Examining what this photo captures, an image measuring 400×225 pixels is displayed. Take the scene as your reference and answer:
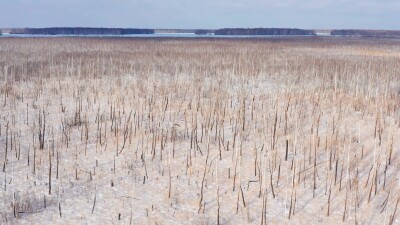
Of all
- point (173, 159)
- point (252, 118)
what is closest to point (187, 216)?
point (173, 159)

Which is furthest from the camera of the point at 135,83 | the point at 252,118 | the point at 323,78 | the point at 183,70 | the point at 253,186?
the point at 183,70

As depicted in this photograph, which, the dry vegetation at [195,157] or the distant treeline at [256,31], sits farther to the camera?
the distant treeline at [256,31]

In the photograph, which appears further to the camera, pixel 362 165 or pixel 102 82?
pixel 102 82

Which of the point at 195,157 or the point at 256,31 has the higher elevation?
the point at 256,31

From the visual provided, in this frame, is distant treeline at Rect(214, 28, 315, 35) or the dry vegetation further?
distant treeline at Rect(214, 28, 315, 35)

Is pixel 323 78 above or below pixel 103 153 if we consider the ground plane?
above

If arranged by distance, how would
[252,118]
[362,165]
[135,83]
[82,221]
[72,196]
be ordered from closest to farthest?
[82,221]
[72,196]
[362,165]
[252,118]
[135,83]

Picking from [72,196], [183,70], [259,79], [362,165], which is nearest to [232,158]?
[362,165]

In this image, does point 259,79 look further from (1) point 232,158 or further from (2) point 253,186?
(2) point 253,186

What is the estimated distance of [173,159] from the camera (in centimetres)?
660

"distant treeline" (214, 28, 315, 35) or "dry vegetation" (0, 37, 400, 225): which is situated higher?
"distant treeline" (214, 28, 315, 35)

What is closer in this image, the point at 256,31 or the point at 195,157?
the point at 195,157

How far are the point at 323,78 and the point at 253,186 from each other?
10037 millimetres

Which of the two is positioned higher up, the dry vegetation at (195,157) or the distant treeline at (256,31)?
the distant treeline at (256,31)
